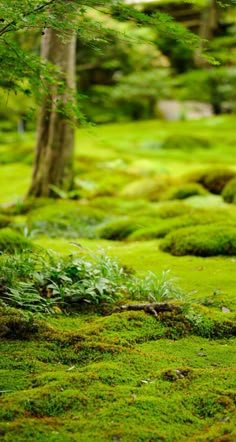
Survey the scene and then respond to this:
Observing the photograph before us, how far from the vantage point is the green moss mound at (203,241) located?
6371 mm

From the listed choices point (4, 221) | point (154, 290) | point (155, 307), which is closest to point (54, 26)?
point (155, 307)

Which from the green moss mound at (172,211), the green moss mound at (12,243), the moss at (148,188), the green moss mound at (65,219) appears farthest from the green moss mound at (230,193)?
the green moss mound at (12,243)

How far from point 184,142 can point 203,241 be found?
30.2ft

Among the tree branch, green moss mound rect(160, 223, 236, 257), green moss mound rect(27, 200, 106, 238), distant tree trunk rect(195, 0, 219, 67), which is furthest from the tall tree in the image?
distant tree trunk rect(195, 0, 219, 67)

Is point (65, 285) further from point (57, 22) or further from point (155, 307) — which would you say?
point (57, 22)

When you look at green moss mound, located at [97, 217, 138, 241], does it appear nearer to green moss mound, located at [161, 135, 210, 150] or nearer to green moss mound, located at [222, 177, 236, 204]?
green moss mound, located at [222, 177, 236, 204]

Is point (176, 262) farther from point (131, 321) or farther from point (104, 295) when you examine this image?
point (131, 321)

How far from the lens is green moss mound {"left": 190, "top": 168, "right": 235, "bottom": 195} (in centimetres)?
1036

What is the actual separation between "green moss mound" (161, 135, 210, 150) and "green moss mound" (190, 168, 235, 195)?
4523mm

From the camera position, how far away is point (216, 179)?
10.5 metres

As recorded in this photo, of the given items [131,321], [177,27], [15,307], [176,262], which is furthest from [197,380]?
[176,262]

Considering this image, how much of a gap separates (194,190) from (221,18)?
54.0 feet

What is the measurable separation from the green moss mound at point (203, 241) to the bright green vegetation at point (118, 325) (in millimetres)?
12

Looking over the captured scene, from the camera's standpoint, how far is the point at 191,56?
78.7ft
